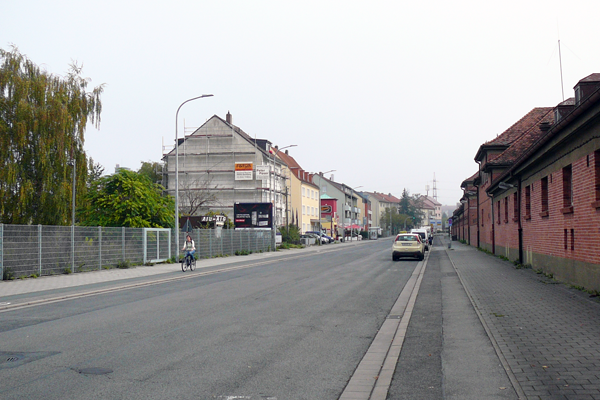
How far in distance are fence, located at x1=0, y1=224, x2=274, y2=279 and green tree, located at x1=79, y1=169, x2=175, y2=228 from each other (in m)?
1.66

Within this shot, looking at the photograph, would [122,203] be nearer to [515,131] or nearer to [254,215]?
[254,215]

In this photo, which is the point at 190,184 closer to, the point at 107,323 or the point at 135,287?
the point at 135,287

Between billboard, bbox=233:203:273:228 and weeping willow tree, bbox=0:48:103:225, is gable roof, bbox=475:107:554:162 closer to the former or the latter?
billboard, bbox=233:203:273:228

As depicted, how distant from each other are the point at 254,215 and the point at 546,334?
4206 cm

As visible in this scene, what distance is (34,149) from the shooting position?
3003 cm

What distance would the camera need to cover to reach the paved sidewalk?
5.41m

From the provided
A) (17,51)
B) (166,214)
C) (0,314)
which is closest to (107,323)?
(0,314)

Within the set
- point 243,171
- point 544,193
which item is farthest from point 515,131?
point 243,171

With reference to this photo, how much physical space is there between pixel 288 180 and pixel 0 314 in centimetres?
→ 6265

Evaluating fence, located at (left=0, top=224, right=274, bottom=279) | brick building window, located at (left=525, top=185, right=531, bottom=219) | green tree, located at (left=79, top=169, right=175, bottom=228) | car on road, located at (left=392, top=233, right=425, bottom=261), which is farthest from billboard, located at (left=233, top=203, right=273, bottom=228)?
brick building window, located at (left=525, top=185, right=531, bottom=219)

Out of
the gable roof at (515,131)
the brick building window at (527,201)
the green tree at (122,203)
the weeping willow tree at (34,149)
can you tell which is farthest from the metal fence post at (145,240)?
the gable roof at (515,131)

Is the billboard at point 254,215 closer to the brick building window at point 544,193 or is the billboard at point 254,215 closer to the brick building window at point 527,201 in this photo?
the brick building window at point 527,201

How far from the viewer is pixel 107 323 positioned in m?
9.52

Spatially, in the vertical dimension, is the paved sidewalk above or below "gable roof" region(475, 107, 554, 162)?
below
